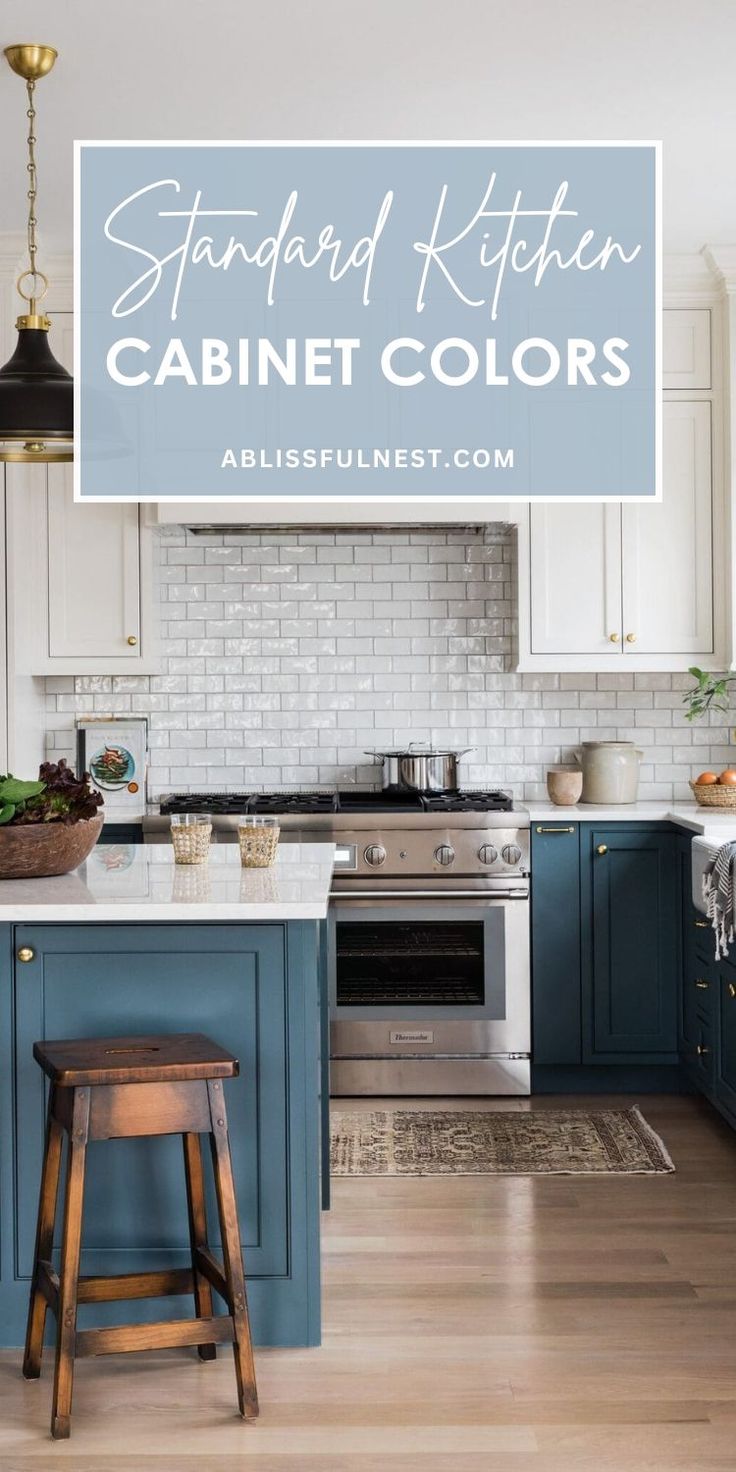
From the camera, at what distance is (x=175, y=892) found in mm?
2895

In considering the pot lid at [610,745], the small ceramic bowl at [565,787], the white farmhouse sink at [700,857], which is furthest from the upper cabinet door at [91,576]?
the white farmhouse sink at [700,857]

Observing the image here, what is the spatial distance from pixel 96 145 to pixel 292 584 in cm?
185

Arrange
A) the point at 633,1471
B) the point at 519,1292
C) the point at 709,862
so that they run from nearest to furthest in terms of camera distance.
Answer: the point at 633,1471
the point at 519,1292
the point at 709,862

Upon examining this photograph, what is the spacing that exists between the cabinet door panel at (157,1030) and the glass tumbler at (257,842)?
34 centimetres

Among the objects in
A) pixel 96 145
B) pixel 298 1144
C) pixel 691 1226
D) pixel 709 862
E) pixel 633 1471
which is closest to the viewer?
pixel 633 1471

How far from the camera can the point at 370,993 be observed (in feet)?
15.6

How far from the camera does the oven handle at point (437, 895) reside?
4.74m

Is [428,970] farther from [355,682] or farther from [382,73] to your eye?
[382,73]

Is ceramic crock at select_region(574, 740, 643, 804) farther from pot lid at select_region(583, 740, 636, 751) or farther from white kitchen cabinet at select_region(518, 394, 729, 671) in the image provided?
white kitchen cabinet at select_region(518, 394, 729, 671)

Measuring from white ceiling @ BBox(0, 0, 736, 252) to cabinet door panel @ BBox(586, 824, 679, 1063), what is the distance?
2.12 metres

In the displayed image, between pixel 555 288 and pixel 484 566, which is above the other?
pixel 555 288

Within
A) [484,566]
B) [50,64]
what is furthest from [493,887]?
[50,64]

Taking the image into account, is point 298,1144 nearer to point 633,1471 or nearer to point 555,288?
point 633,1471

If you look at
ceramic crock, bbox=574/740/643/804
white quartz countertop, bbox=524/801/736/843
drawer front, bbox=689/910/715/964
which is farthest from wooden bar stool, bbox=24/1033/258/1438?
ceramic crock, bbox=574/740/643/804
